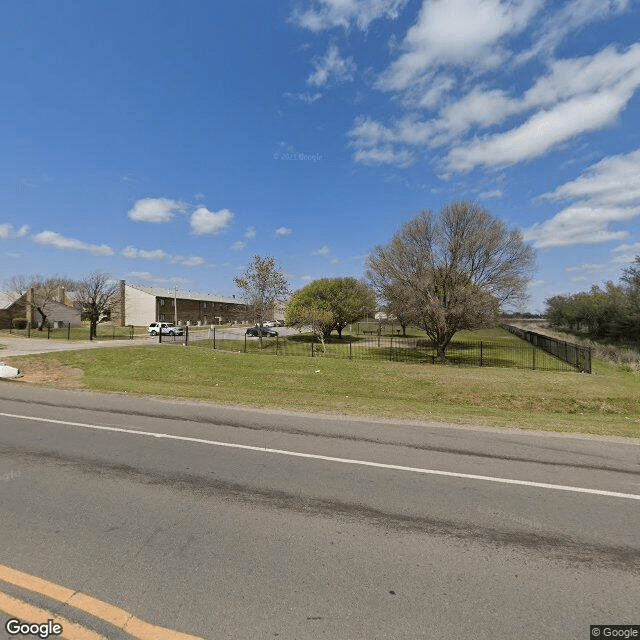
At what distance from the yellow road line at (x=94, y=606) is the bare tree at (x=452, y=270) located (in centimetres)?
2172

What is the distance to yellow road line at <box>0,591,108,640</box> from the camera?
255 cm

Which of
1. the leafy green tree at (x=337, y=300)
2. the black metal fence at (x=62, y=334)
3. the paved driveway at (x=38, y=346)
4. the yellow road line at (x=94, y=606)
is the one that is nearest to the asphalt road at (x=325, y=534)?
the yellow road line at (x=94, y=606)

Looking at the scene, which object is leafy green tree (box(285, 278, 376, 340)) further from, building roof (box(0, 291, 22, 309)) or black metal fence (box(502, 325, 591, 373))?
building roof (box(0, 291, 22, 309))

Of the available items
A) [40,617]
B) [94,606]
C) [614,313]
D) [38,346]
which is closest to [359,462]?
[94,606]

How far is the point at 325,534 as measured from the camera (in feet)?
12.6

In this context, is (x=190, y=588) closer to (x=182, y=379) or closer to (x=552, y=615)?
(x=552, y=615)

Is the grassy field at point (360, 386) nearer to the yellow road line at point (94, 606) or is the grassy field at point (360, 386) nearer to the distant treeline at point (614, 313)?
the yellow road line at point (94, 606)

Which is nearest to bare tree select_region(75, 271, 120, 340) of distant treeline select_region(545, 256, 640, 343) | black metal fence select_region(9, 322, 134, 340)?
black metal fence select_region(9, 322, 134, 340)

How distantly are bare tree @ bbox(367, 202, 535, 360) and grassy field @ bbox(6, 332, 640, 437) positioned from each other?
4114 mm

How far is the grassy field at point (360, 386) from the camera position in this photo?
35.4 ft

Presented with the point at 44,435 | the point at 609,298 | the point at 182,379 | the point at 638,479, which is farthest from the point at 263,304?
the point at 609,298

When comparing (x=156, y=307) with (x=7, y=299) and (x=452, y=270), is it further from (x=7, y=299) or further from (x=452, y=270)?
(x=452, y=270)

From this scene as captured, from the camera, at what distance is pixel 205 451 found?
6406 mm

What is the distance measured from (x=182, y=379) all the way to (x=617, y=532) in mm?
15709
